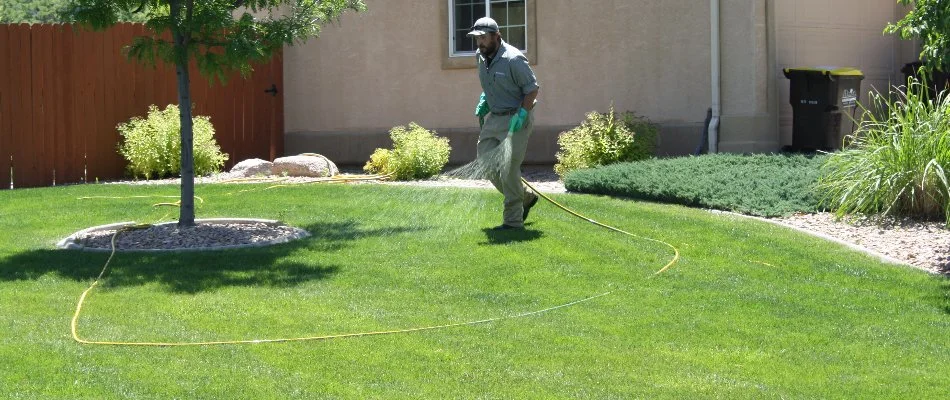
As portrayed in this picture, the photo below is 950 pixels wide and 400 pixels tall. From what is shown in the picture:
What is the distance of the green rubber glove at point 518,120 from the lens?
959 centimetres

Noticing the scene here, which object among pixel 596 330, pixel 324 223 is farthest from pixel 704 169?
pixel 596 330

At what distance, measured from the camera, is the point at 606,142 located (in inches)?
549

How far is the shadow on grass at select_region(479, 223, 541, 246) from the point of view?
30.8 feet

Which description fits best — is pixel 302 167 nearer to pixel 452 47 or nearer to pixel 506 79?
pixel 452 47

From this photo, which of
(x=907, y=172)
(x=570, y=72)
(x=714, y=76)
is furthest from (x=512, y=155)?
(x=570, y=72)

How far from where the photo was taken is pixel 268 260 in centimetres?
882

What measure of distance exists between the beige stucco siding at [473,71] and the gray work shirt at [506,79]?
5450 mm

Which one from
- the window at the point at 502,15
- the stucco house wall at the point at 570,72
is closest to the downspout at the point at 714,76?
the stucco house wall at the point at 570,72

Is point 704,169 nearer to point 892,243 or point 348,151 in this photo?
point 892,243

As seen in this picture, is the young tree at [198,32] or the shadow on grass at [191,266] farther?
the young tree at [198,32]

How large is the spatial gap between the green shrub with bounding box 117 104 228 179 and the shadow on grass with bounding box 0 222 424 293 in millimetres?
5698

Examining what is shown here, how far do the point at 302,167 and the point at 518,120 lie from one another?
5983 mm

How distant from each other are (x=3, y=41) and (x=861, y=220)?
1008 centimetres

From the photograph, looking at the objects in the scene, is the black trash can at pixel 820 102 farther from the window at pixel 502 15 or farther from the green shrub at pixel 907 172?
the window at pixel 502 15
